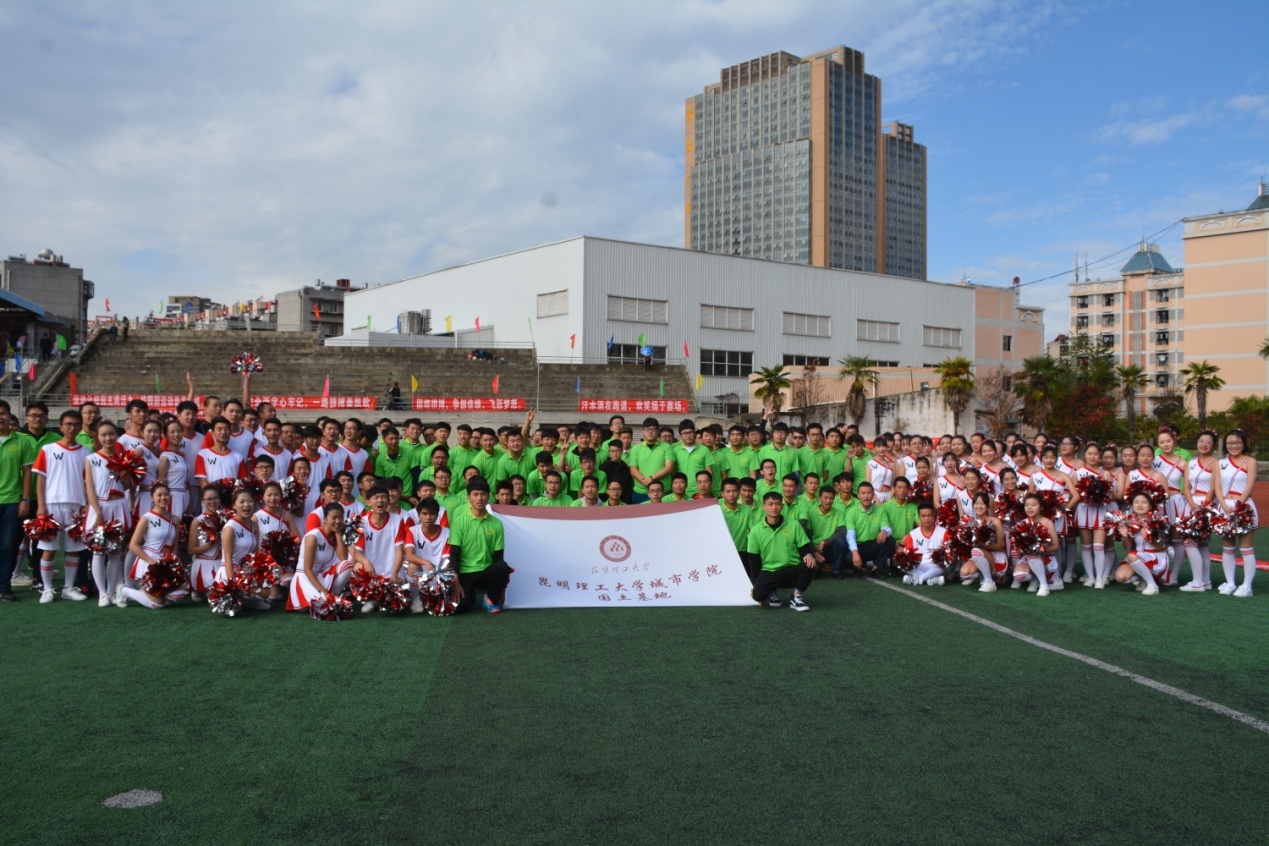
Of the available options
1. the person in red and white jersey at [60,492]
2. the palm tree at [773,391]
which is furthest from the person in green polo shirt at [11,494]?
the palm tree at [773,391]

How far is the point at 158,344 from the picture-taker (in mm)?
37312

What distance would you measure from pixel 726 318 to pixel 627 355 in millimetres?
5335

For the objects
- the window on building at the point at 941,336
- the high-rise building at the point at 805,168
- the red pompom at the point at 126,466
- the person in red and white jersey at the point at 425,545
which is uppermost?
the high-rise building at the point at 805,168

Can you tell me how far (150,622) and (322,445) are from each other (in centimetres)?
262

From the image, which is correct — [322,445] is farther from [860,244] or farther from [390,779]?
[860,244]

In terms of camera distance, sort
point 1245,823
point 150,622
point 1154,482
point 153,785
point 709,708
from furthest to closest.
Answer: point 1154,482
point 150,622
point 709,708
point 153,785
point 1245,823

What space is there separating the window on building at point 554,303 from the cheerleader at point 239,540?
32667mm

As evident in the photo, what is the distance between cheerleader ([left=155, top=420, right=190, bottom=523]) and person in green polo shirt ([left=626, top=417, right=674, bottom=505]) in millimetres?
4195

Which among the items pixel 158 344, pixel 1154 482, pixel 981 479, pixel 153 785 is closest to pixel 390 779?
pixel 153 785

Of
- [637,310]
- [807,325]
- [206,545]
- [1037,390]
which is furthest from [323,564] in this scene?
[807,325]

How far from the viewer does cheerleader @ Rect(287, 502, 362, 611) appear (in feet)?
24.0

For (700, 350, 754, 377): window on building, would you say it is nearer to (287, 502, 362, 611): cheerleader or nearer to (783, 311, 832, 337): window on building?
(783, 311, 832, 337): window on building

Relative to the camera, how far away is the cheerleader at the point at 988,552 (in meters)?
8.70

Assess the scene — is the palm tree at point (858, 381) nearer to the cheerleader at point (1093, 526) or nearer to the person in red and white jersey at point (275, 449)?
the cheerleader at point (1093, 526)
